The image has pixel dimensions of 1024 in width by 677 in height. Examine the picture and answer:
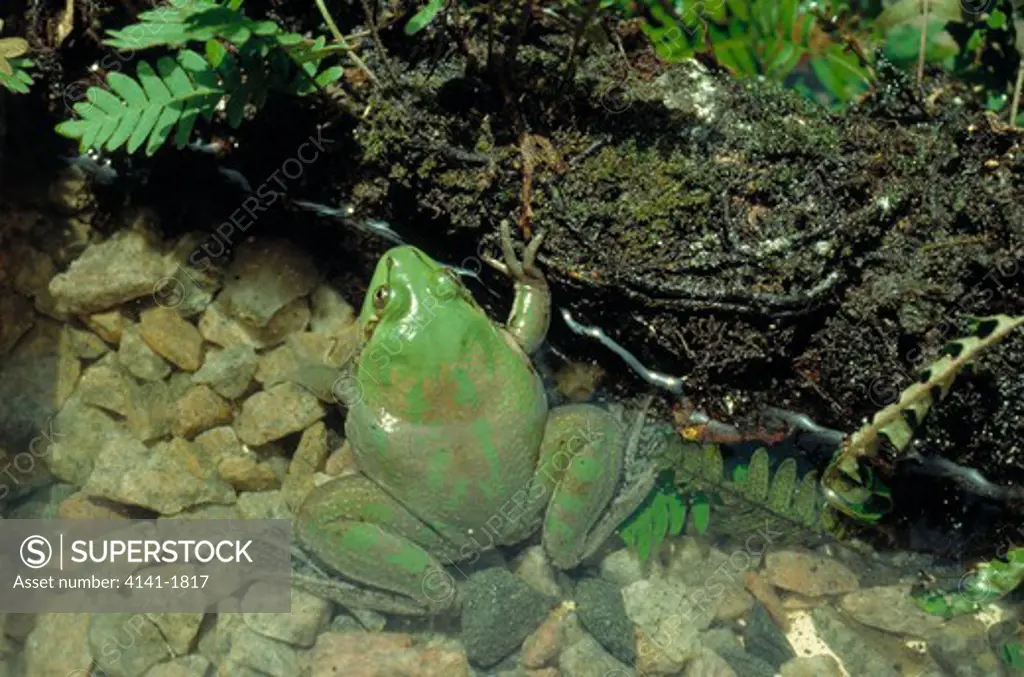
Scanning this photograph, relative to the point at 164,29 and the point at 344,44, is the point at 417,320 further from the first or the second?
the point at 164,29

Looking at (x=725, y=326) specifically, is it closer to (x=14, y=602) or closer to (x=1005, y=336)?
(x=1005, y=336)

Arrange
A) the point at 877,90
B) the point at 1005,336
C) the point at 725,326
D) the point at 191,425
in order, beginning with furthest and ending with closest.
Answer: the point at 191,425 → the point at 877,90 → the point at 725,326 → the point at 1005,336

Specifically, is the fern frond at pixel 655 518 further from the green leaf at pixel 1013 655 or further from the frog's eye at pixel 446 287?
the green leaf at pixel 1013 655

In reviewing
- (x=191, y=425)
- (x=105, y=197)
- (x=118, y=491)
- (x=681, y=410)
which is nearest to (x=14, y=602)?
(x=118, y=491)

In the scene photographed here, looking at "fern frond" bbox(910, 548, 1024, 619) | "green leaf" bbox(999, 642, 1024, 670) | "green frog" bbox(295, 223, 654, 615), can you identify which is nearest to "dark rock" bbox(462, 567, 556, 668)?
"green frog" bbox(295, 223, 654, 615)

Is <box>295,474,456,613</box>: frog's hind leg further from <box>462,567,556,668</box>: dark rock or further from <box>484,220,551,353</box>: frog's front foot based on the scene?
<box>484,220,551,353</box>: frog's front foot

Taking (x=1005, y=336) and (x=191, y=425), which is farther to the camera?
(x=191, y=425)

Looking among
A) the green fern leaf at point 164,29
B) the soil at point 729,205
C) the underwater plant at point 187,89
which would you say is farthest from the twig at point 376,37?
the green fern leaf at point 164,29

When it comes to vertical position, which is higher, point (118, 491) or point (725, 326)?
point (725, 326)
